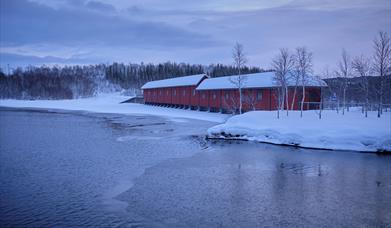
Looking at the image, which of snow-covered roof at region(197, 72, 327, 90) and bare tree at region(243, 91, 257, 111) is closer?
snow-covered roof at region(197, 72, 327, 90)

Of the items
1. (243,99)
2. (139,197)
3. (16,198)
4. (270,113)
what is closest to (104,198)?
(139,197)

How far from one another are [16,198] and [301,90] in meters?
29.9

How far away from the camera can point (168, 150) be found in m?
18.7

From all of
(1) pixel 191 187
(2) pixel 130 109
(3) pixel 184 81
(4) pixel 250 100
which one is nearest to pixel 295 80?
(4) pixel 250 100

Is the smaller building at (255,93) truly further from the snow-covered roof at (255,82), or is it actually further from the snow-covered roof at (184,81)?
the snow-covered roof at (184,81)

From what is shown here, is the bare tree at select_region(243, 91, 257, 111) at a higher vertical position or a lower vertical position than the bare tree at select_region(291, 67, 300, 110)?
lower

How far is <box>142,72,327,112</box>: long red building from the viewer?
35.2 metres

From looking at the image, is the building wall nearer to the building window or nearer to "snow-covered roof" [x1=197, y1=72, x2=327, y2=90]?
the building window

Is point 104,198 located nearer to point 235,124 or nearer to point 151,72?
point 235,124

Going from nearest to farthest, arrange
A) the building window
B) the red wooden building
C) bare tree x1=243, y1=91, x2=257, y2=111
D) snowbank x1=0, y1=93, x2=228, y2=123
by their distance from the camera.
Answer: the building window → bare tree x1=243, y1=91, x2=257, y2=111 → snowbank x1=0, y1=93, x2=228, y2=123 → the red wooden building

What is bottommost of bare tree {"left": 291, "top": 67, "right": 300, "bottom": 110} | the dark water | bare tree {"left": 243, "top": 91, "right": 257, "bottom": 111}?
the dark water

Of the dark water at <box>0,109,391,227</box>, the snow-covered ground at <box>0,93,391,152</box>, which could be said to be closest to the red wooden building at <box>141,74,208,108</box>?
the snow-covered ground at <box>0,93,391,152</box>

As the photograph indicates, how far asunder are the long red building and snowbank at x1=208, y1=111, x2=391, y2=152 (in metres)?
7.93

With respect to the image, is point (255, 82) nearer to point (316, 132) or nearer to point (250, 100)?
point (250, 100)
